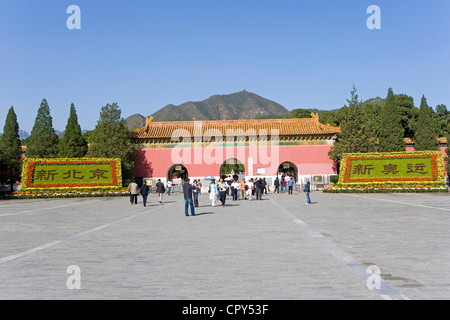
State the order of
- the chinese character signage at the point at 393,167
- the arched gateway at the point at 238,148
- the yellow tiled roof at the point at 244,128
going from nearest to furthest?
the chinese character signage at the point at 393,167, the arched gateway at the point at 238,148, the yellow tiled roof at the point at 244,128

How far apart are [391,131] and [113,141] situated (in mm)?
32522

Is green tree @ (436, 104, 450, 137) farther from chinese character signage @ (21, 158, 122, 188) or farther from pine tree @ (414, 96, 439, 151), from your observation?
chinese character signage @ (21, 158, 122, 188)

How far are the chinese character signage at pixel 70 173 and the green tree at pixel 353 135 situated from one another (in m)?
21.7

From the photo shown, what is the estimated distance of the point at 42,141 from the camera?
53625 millimetres

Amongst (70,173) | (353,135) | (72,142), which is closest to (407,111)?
(353,135)

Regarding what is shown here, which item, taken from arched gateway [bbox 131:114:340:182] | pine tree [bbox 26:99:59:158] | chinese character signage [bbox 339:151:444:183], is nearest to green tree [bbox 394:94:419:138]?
arched gateway [bbox 131:114:340:182]

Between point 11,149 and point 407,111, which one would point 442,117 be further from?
point 11,149

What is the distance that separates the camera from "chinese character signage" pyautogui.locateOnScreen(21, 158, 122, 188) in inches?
1321

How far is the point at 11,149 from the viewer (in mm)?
49375

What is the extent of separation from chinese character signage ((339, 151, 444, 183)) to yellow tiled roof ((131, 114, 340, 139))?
8.37 m

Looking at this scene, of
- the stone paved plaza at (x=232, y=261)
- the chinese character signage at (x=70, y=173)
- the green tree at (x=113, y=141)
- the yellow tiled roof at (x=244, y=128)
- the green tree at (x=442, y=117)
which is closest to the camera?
the stone paved plaza at (x=232, y=261)

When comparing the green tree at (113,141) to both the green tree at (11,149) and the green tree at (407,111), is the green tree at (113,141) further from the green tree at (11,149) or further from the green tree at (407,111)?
the green tree at (407,111)

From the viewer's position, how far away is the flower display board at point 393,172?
31.1 m

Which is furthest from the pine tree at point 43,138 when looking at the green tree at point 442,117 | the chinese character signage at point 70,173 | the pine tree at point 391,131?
the green tree at point 442,117
